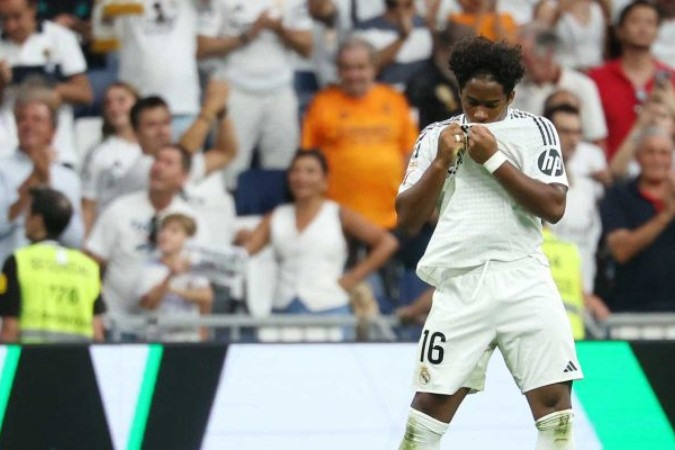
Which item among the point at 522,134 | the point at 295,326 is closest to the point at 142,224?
the point at 295,326

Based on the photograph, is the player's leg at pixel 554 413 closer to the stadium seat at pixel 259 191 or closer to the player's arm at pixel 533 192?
the player's arm at pixel 533 192

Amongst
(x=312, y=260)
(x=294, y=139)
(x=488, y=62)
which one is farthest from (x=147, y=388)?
(x=294, y=139)

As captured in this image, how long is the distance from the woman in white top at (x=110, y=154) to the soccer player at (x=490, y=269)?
5057 mm

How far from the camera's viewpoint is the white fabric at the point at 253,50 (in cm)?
1222

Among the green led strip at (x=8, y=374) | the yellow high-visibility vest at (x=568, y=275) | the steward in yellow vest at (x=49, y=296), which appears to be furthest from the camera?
the yellow high-visibility vest at (x=568, y=275)

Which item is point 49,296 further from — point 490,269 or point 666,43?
point 666,43

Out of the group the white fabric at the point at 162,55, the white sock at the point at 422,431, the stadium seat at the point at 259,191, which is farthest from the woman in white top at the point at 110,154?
the white sock at the point at 422,431

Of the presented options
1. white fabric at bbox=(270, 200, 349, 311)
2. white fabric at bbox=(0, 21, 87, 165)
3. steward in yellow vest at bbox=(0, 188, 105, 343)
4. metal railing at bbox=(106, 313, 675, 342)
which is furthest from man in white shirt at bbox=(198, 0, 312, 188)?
steward in yellow vest at bbox=(0, 188, 105, 343)

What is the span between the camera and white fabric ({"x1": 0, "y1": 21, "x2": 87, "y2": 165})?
11742mm

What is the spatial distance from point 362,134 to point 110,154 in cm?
171

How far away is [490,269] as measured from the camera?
6.54 meters

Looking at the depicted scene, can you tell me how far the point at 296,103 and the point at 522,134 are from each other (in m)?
5.93

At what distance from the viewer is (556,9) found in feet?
42.4

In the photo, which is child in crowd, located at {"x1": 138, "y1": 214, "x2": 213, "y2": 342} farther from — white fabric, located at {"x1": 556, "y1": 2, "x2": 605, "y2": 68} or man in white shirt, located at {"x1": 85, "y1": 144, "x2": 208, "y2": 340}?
white fabric, located at {"x1": 556, "y1": 2, "x2": 605, "y2": 68}
